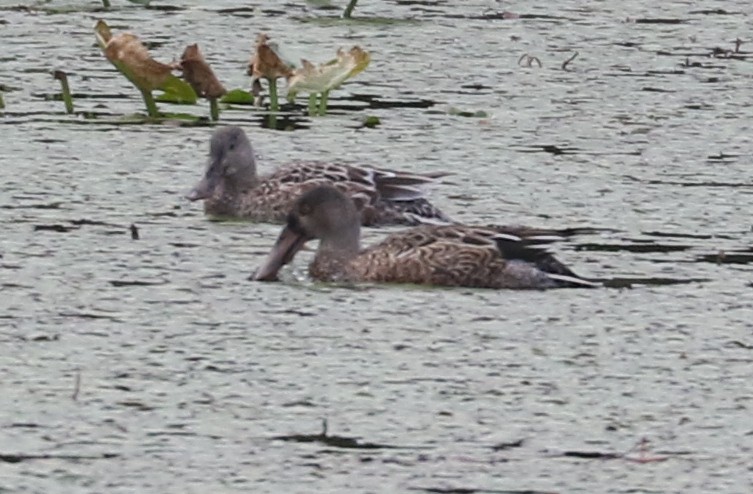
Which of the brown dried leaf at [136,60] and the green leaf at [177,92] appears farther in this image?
the green leaf at [177,92]

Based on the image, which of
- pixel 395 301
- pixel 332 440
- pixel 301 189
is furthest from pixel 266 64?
pixel 332 440

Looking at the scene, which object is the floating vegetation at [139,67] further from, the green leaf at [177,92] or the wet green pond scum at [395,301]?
the wet green pond scum at [395,301]

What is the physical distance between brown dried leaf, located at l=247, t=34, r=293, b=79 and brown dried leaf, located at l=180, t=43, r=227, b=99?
0.18 metres

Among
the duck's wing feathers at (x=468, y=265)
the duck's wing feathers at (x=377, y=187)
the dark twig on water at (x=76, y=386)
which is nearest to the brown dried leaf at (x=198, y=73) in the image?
the duck's wing feathers at (x=377, y=187)

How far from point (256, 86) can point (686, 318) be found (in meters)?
3.63

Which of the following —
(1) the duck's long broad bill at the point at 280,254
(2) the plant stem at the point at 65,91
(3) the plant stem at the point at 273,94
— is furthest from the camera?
(3) the plant stem at the point at 273,94

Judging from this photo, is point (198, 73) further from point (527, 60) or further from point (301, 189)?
point (527, 60)

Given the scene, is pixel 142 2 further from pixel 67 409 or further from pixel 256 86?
pixel 67 409

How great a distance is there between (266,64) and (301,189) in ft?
4.80

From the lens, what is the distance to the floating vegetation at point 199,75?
8.65m

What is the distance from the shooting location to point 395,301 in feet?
20.3

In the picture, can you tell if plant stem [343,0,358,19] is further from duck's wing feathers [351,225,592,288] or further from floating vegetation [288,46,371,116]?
duck's wing feathers [351,225,592,288]

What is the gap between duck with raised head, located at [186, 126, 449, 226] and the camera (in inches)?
294

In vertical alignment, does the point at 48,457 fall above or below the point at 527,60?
above
